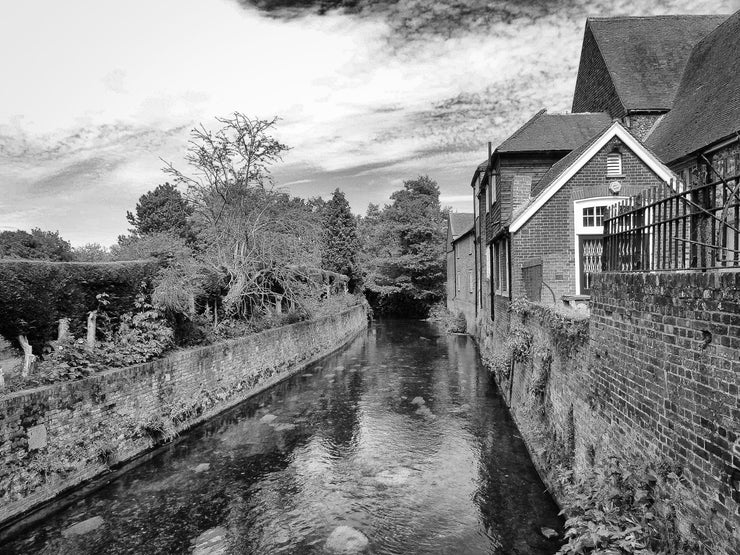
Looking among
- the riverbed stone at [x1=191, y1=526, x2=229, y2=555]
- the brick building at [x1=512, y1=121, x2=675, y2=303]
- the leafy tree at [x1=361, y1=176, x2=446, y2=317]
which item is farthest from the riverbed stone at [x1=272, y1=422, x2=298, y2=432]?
the leafy tree at [x1=361, y1=176, x2=446, y2=317]

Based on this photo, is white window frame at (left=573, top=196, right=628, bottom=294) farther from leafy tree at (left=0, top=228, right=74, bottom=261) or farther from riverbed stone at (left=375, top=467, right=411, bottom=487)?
leafy tree at (left=0, top=228, right=74, bottom=261)

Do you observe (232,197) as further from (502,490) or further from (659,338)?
(659,338)

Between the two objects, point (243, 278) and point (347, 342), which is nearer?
point (243, 278)

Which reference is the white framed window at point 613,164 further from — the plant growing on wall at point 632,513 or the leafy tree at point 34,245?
the leafy tree at point 34,245

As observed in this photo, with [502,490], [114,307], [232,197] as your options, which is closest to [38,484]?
[114,307]

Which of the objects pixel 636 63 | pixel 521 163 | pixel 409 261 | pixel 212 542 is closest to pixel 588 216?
pixel 521 163

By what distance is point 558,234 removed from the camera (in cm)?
1376

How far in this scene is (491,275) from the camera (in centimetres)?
1888

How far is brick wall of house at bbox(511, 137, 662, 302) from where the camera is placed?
1344cm

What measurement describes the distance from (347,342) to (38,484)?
19948 mm

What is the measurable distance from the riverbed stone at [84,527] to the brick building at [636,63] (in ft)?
63.6

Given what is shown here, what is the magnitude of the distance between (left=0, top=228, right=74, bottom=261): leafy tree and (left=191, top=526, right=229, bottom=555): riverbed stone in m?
25.5

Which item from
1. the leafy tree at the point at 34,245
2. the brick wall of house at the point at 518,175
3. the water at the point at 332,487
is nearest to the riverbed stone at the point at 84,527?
the water at the point at 332,487

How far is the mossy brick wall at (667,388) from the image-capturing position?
10.8 ft
